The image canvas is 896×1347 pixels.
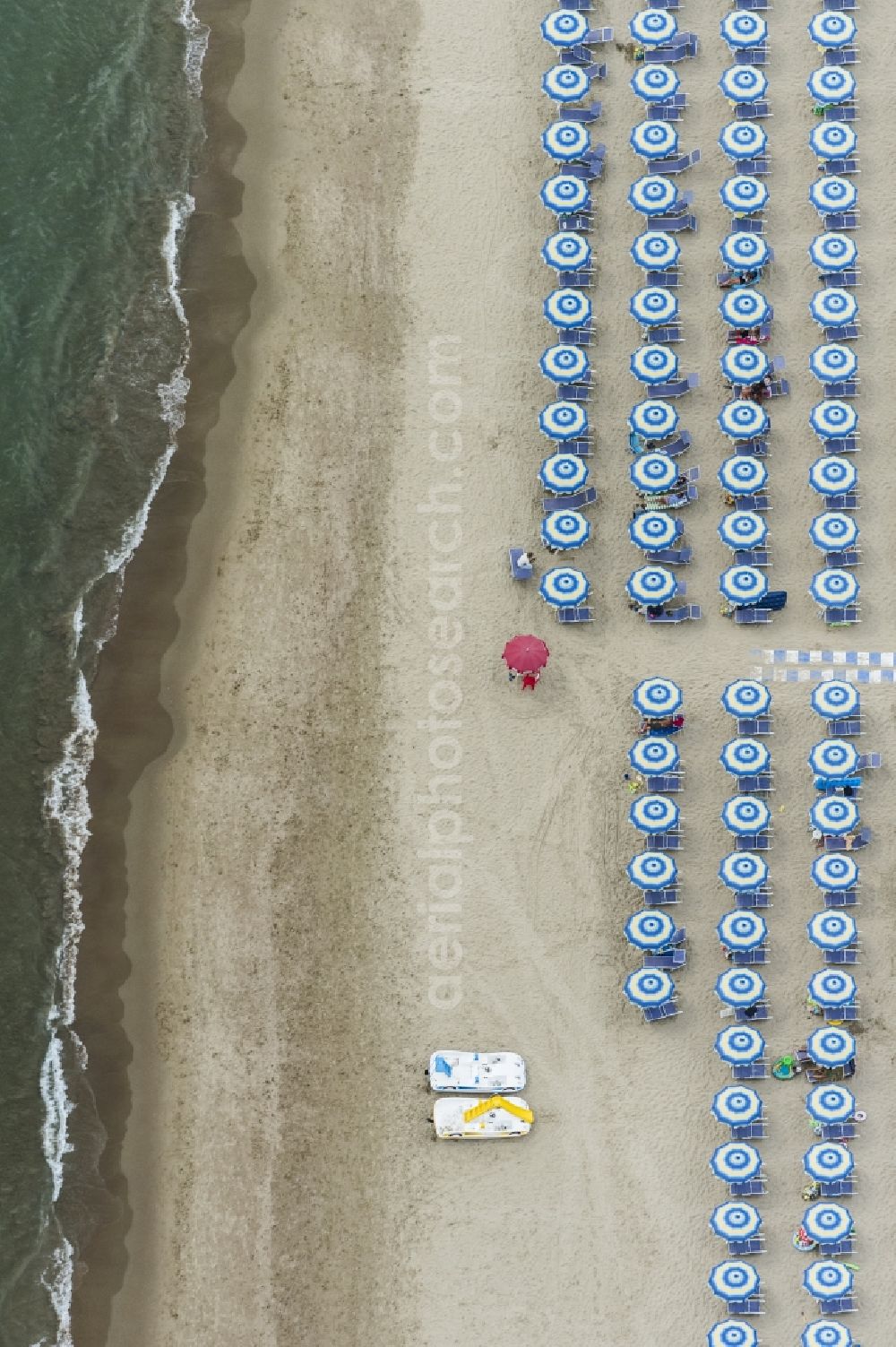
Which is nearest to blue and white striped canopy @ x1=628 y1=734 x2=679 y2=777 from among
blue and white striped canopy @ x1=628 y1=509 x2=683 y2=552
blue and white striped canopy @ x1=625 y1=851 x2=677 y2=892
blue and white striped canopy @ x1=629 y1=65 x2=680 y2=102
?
blue and white striped canopy @ x1=625 y1=851 x2=677 y2=892

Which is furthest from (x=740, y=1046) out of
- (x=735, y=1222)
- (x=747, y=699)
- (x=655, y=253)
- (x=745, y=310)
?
(x=655, y=253)

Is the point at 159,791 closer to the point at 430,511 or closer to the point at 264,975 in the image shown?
the point at 264,975

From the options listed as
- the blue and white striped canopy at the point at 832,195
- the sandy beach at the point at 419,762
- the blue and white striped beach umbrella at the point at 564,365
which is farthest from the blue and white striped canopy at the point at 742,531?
the blue and white striped canopy at the point at 832,195

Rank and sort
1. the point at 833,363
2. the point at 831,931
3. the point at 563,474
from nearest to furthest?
the point at 831,931 → the point at 563,474 → the point at 833,363

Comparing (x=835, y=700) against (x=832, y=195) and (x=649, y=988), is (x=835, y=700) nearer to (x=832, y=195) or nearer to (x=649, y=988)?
(x=649, y=988)

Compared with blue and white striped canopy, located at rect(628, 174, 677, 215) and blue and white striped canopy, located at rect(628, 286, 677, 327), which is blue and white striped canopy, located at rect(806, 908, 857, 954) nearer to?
blue and white striped canopy, located at rect(628, 286, 677, 327)

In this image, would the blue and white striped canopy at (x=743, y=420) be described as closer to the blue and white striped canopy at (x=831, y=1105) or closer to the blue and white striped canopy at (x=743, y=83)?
the blue and white striped canopy at (x=743, y=83)

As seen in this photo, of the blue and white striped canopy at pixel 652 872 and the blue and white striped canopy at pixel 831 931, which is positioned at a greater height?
the blue and white striped canopy at pixel 652 872

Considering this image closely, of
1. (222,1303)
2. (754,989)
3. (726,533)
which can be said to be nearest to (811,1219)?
(754,989)
